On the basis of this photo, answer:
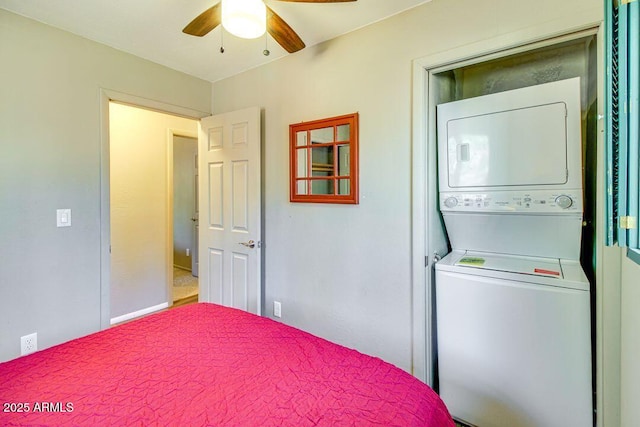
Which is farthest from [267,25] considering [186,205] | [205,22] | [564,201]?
[186,205]

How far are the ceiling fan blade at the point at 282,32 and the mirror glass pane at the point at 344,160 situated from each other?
681 millimetres

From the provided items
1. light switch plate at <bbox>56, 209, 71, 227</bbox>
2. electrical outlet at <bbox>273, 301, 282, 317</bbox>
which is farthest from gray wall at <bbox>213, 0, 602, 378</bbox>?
light switch plate at <bbox>56, 209, 71, 227</bbox>

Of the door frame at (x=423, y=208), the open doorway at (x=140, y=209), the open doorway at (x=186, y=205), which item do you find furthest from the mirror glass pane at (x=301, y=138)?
the open doorway at (x=186, y=205)

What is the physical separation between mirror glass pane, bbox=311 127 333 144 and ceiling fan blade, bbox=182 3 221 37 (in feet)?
3.01

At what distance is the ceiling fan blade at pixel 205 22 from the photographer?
1553 mm

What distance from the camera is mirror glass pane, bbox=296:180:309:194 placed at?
2386 millimetres

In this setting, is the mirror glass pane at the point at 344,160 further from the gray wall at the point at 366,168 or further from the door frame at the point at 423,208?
the door frame at the point at 423,208

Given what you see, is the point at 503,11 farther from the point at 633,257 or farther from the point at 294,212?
the point at 294,212

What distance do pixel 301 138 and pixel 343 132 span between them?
0.38 metres

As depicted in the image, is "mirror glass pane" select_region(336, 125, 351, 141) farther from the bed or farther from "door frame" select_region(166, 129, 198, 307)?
"door frame" select_region(166, 129, 198, 307)

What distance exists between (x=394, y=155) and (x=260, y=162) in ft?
3.72

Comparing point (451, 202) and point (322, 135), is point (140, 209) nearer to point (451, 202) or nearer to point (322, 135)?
point (322, 135)

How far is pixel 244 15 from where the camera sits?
138 centimetres

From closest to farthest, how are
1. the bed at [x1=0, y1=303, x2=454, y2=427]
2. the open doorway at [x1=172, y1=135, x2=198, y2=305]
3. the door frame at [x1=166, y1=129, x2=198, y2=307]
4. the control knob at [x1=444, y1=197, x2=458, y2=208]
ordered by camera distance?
the bed at [x1=0, y1=303, x2=454, y2=427]
the control knob at [x1=444, y1=197, x2=458, y2=208]
the door frame at [x1=166, y1=129, x2=198, y2=307]
the open doorway at [x1=172, y1=135, x2=198, y2=305]
